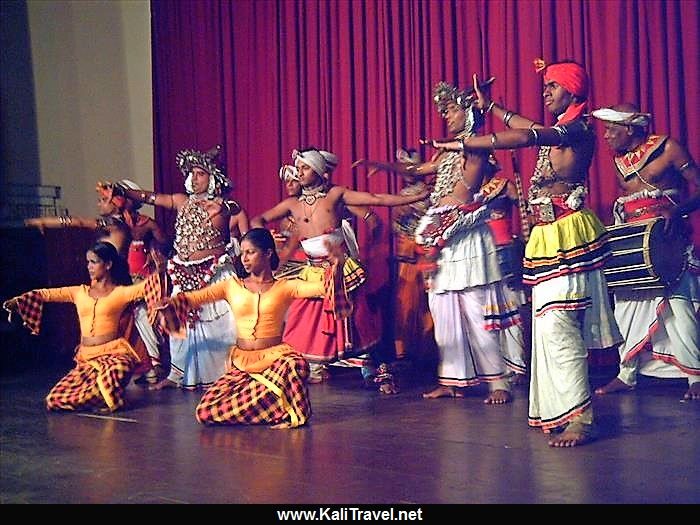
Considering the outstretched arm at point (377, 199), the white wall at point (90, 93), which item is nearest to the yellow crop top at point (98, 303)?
the outstretched arm at point (377, 199)

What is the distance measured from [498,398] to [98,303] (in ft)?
6.32

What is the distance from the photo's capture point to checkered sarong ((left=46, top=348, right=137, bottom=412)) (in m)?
4.74

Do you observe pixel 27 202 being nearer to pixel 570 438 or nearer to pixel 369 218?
pixel 369 218

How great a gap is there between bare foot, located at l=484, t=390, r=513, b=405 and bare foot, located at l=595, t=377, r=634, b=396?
497 millimetres

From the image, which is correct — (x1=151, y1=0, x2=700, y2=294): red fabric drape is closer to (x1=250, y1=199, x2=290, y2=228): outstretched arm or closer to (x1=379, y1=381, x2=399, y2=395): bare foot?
(x1=250, y1=199, x2=290, y2=228): outstretched arm

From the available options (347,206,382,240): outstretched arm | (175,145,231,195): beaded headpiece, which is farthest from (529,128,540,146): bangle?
(175,145,231,195): beaded headpiece

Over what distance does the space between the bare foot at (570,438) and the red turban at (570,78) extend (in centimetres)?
126

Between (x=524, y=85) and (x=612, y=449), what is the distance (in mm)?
2902

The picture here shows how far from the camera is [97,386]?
4.76m

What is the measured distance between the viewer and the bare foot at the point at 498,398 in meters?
4.70

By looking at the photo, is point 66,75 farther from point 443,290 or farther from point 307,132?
point 443,290

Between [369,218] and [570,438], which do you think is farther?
[369,218]
